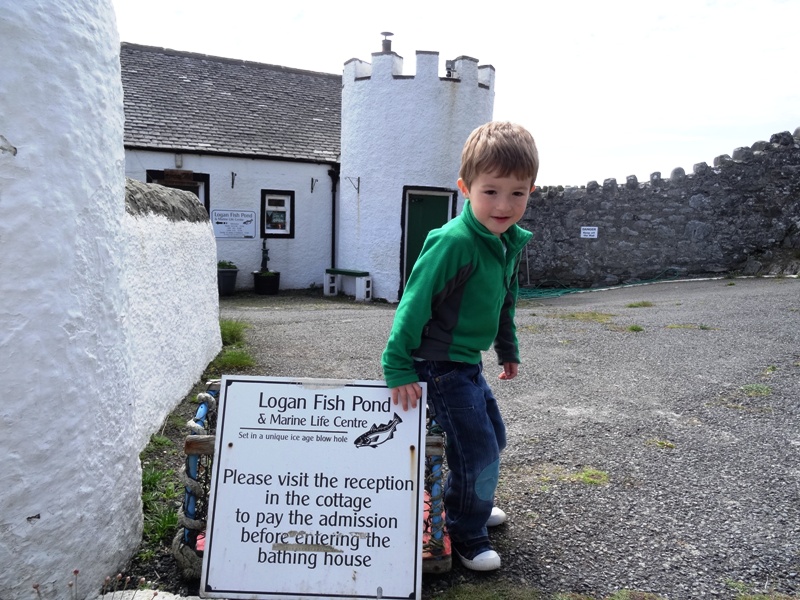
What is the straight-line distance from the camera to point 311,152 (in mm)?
15461

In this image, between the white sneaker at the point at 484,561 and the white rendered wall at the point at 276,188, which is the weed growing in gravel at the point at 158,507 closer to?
Answer: the white sneaker at the point at 484,561

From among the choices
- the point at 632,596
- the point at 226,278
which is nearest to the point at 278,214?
the point at 226,278

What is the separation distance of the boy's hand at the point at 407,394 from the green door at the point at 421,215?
1101 cm

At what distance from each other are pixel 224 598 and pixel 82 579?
47 cm

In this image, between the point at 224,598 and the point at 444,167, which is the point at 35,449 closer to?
the point at 224,598

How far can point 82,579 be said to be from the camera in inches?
82.9

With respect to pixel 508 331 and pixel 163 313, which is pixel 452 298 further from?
pixel 163 313

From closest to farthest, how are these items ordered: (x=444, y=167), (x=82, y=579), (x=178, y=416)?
(x=82, y=579)
(x=178, y=416)
(x=444, y=167)

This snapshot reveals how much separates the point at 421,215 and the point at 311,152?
3851mm

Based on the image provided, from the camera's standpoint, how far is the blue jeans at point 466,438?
246 cm

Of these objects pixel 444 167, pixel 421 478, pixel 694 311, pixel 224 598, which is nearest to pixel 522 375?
pixel 421 478

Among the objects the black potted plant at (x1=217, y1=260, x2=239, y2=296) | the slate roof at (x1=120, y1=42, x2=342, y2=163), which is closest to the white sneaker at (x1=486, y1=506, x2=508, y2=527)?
the black potted plant at (x1=217, y1=260, x2=239, y2=296)

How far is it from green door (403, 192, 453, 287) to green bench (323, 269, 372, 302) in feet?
2.83

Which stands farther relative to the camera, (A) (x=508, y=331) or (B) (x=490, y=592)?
(A) (x=508, y=331)
